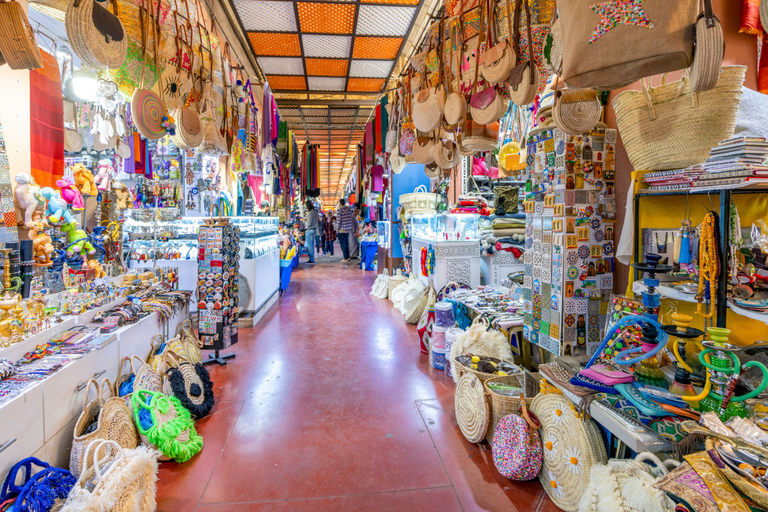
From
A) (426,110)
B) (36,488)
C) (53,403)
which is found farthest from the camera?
(426,110)

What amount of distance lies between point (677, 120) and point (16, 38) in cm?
270

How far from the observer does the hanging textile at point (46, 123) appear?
7.95 feet

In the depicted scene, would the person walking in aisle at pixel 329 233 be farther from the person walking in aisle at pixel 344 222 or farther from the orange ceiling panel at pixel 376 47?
the orange ceiling panel at pixel 376 47

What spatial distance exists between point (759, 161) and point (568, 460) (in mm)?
1469

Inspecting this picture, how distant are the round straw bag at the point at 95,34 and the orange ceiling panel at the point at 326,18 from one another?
352 centimetres

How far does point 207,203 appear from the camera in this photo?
227 inches

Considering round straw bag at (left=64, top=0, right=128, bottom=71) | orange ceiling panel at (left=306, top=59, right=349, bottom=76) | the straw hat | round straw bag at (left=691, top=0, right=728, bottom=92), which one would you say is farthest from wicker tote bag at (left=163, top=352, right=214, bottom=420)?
orange ceiling panel at (left=306, top=59, right=349, bottom=76)

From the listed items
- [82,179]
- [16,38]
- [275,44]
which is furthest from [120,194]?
[275,44]

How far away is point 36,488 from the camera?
1553 millimetres

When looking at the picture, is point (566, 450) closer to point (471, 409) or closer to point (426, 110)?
point (471, 409)

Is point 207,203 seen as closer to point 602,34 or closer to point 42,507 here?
point 42,507

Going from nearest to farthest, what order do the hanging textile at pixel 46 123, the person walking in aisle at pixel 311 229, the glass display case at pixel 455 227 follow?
1. the hanging textile at pixel 46 123
2. the glass display case at pixel 455 227
3. the person walking in aisle at pixel 311 229

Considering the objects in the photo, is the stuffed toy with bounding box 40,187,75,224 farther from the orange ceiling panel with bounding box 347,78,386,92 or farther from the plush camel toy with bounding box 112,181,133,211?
the orange ceiling panel with bounding box 347,78,386,92

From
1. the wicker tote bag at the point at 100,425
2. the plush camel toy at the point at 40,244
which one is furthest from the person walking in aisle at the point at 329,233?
the wicker tote bag at the point at 100,425
